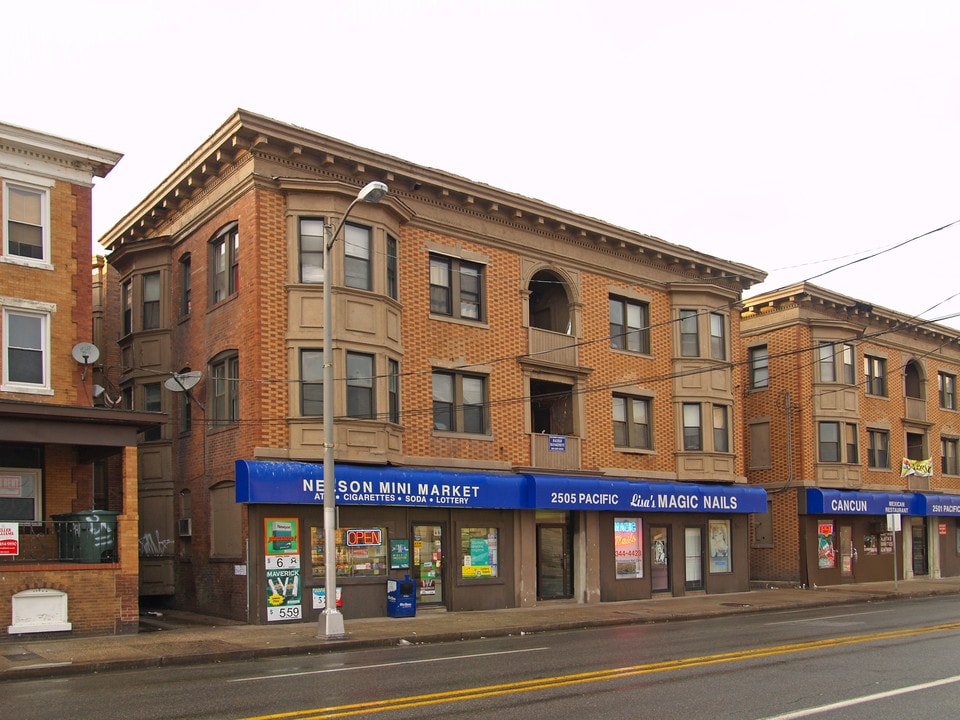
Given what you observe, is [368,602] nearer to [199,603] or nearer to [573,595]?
[199,603]

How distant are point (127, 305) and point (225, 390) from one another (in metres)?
6.50

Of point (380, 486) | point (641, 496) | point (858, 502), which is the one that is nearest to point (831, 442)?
point (858, 502)

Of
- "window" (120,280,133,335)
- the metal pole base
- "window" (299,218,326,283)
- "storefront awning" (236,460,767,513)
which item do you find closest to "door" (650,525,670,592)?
"storefront awning" (236,460,767,513)

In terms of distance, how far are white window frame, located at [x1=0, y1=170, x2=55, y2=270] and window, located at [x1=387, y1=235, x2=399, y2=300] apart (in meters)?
7.65

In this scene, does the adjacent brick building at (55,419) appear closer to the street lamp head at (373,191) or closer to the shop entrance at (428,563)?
the street lamp head at (373,191)

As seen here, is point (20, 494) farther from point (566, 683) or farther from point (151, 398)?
point (566, 683)

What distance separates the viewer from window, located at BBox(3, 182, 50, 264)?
2045 cm

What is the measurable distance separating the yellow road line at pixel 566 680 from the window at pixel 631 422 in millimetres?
12446

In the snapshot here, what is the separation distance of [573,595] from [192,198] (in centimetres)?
1497

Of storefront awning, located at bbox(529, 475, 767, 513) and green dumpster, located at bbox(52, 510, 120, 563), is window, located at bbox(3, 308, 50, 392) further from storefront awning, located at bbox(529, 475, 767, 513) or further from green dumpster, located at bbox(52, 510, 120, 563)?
storefront awning, located at bbox(529, 475, 767, 513)

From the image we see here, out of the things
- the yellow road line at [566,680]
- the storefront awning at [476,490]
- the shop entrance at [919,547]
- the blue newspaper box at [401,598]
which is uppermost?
the storefront awning at [476,490]

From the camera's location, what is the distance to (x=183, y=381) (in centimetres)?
2425

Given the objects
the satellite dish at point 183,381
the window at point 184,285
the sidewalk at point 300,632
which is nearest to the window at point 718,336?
the sidewalk at point 300,632

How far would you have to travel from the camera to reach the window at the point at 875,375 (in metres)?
39.3
